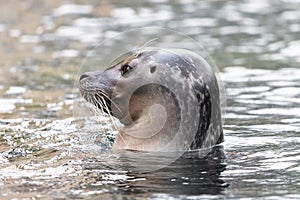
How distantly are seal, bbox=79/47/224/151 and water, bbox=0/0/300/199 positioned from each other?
22 centimetres

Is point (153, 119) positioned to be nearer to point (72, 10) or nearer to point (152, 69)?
point (152, 69)

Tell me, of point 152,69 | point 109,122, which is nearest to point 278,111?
point 109,122

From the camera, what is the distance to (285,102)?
10336mm

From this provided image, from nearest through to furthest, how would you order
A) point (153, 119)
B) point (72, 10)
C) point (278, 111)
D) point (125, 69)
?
point (153, 119) < point (125, 69) < point (278, 111) < point (72, 10)

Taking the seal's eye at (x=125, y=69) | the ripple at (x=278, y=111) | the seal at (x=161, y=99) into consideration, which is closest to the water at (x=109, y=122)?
the ripple at (x=278, y=111)

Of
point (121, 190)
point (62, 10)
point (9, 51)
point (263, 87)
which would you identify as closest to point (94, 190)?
point (121, 190)

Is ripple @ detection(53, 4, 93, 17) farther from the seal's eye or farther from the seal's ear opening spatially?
the seal's ear opening

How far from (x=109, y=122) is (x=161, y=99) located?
133 centimetres

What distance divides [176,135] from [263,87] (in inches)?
157

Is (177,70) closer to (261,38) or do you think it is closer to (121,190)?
(121,190)

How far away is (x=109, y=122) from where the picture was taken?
8.73 metres

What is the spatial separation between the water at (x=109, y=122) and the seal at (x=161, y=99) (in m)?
0.22

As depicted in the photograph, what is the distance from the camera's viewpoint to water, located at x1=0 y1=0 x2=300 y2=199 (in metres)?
6.90

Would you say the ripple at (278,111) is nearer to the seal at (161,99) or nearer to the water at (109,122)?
the water at (109,122)
